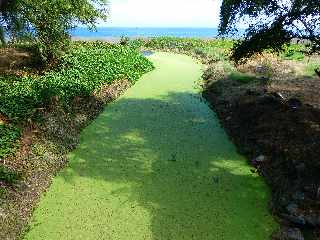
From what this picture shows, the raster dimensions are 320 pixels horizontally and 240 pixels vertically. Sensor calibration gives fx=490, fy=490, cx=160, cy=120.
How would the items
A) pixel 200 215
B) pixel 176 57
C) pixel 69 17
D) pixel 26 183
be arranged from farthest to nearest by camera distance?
pixel 176 57, pixel 69 17, pixel 26 183, pixel 200 215

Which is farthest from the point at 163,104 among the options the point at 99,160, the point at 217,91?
the point at 99,160

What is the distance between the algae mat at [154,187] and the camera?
38.7 feet

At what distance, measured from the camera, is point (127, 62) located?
32.5 meters

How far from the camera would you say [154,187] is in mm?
14102

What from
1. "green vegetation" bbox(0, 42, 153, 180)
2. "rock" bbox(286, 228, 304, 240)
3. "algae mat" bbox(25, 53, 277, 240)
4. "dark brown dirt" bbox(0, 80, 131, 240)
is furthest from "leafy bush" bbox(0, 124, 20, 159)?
"rock" bbox(286, 228, 304, 240)

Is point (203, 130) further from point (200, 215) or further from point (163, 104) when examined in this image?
point (200, 215)

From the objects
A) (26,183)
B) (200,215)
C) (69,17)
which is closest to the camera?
(200,215)

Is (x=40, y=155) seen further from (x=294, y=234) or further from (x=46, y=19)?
(x=46, y=19)

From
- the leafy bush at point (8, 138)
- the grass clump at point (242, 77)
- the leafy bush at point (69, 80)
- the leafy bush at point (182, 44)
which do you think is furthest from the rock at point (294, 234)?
the leafy bush at point (182, 44)

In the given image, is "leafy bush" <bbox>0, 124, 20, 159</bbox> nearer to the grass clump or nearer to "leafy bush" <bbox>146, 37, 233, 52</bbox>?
the grass clump

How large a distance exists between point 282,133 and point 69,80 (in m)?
11.0

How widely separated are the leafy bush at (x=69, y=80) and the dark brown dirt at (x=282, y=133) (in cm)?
595

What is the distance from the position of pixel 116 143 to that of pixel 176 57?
25.4 meters

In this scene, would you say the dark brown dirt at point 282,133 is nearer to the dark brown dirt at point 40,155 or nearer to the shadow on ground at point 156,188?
the shadow on ground at point 156,188
